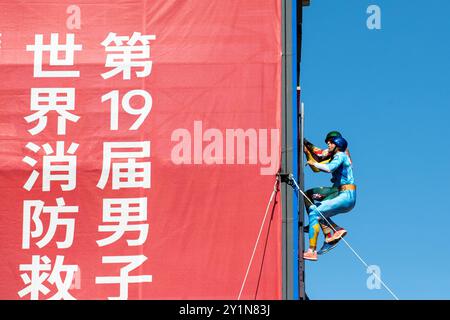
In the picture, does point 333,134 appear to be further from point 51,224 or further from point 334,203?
point 51,224

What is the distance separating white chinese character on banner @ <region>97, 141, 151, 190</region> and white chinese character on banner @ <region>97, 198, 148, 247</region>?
0.30m

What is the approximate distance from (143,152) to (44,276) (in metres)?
2.93

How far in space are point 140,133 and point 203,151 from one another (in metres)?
1.24

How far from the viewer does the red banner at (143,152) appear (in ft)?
63.5

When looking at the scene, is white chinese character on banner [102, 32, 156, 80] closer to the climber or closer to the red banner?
the red banner

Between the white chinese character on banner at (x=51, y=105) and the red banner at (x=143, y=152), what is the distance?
0.02m

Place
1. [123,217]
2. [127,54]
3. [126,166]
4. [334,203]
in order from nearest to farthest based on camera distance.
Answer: [123,217] → [126,166] → [334,203] → [127,54]

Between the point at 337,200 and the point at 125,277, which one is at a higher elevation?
the point at 337,200

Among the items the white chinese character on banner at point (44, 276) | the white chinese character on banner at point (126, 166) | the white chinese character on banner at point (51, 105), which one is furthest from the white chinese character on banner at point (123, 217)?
the white chinese character on banner at point (51, 105)

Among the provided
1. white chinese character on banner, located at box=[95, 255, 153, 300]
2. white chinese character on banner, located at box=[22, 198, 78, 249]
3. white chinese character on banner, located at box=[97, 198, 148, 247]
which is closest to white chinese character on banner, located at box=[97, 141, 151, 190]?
white chinese character on banner, located at box=[97, 198, 148, 247]

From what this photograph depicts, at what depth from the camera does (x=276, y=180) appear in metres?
19.4

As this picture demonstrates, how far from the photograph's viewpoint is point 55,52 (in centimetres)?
2014

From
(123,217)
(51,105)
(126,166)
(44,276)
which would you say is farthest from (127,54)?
(44,276)
